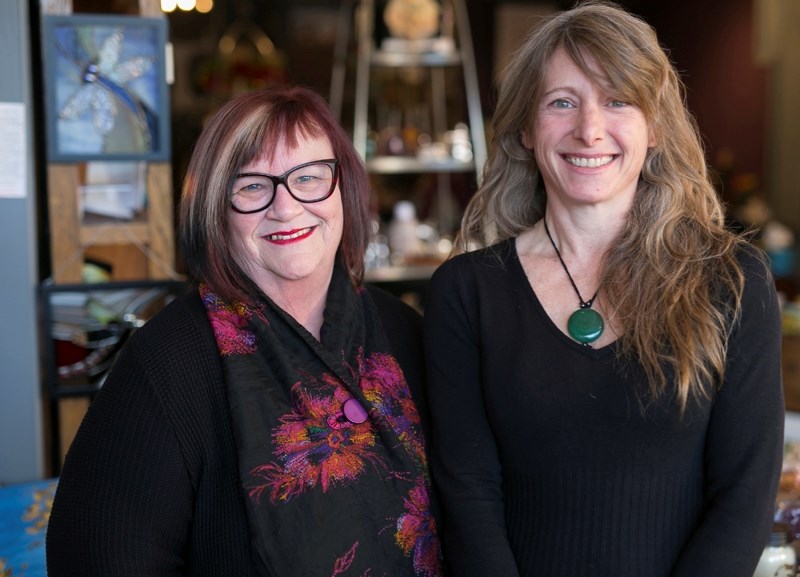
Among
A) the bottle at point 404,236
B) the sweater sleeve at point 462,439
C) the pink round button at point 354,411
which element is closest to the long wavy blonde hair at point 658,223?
the sweater sleeve at point 462,439

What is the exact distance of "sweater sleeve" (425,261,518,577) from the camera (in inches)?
61.2

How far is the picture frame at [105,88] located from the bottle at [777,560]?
1782 mm

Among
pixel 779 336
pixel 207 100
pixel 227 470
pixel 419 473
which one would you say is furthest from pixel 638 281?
pixel 207 100

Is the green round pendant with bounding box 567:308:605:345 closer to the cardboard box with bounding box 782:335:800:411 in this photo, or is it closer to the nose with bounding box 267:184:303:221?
the nose with bounding box 267:184:303:221

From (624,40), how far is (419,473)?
0.85 metres

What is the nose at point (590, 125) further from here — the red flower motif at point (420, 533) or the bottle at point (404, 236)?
the bottle at point (404, 236)

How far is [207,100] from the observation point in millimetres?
7031

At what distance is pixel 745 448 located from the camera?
1.42 meters

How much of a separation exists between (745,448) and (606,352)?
26cm

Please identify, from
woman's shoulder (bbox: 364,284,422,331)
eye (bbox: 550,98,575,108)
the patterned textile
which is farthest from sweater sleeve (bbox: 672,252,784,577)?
the patterned textile

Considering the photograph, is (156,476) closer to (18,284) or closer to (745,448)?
(745,448)

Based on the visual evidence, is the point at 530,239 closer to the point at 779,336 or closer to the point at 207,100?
the point at 779,336

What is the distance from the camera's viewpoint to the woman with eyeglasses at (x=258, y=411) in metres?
1.51

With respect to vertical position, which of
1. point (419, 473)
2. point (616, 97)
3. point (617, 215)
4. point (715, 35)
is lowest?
point (419, 473)
